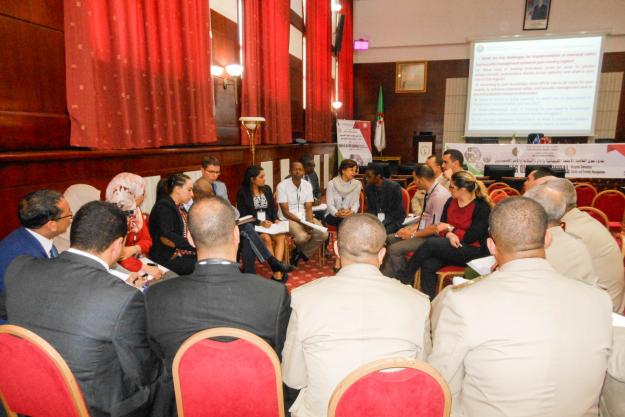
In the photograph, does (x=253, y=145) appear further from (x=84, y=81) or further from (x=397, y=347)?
(x=397, y=347)

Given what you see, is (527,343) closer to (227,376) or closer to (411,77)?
(227,376)

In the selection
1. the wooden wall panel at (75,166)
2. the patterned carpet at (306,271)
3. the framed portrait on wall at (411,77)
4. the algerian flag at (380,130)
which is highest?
the framed portrait on wall at (411,77)

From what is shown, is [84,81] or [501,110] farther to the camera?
[501,110]

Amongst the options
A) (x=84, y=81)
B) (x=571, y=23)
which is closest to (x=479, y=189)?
(x=84, y=81)

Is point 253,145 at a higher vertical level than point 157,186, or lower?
higher

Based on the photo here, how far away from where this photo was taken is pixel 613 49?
943 centimetres

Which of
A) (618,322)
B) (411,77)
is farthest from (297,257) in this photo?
(411,77)

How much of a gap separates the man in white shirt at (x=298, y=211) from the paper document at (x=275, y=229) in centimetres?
21

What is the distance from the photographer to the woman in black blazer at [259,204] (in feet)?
13.2

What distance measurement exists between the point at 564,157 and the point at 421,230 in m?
4.96

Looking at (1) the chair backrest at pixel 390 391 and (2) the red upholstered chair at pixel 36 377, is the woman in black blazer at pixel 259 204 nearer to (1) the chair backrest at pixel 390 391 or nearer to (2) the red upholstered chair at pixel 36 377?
(2) the red upholstered chair at pixel 36 377

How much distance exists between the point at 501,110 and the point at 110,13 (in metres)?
9.51

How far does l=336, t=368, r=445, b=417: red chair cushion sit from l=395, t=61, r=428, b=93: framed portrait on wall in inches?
429

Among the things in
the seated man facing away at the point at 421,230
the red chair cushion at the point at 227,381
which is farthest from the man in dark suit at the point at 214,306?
the seated man facing away at the point at 421,230
